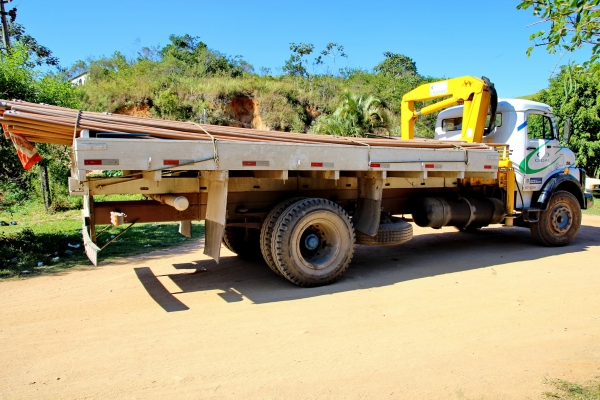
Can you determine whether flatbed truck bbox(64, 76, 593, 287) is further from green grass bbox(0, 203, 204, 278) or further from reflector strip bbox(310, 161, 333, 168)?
green grass bbox(0, 203, 204, 278)

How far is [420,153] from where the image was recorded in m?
6.54

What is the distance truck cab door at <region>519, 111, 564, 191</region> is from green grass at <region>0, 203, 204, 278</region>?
22.6 feet

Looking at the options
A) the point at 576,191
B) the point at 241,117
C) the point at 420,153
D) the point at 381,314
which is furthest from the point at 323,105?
the point at 381,314

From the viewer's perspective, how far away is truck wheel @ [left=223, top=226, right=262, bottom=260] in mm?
7333

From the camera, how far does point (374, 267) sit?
7.11 metres

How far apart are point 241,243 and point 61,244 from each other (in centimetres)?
379

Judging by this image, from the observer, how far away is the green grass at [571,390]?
3.16 m

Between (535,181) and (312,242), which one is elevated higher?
(535,181)

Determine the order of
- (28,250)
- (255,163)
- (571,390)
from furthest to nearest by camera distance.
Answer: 1. (28,250)
2. (255,163)
3. (571,390)

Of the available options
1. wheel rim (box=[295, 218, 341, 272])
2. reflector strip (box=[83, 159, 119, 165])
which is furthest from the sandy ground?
reflector strip (box=[83, 159, 119, 165])

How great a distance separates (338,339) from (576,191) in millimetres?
7175

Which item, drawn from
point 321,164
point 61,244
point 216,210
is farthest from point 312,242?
point 61,244

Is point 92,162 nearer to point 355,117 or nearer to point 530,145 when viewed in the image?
point 530,145

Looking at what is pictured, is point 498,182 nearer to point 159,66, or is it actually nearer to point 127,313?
point 127,313
